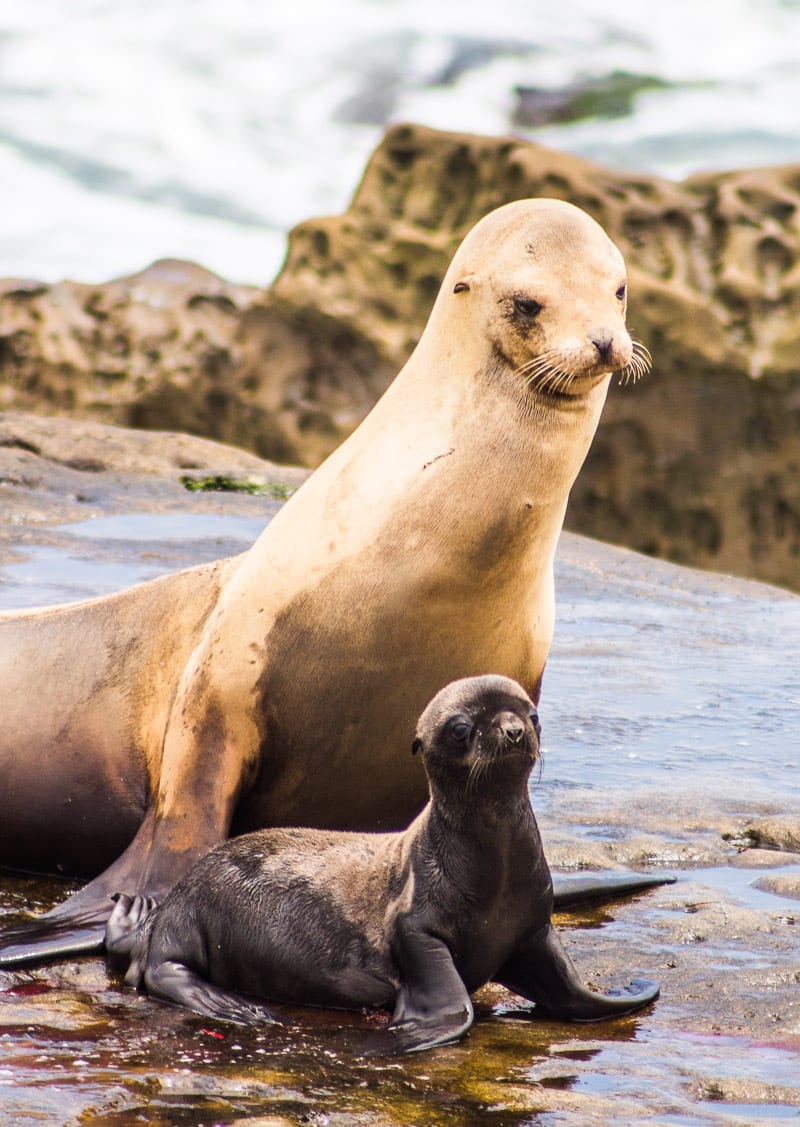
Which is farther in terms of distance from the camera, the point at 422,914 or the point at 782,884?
the point at 782,884

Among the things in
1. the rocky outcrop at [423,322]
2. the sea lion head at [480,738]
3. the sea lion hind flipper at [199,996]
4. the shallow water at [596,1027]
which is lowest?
the sea lion hind flipper at [199,996]

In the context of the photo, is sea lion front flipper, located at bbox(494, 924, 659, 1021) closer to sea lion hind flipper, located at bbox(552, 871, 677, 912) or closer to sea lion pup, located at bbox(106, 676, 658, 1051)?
sea lion pup, located at bbox(106, 676, 658, 1051)

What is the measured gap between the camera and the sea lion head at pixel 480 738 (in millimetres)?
3627

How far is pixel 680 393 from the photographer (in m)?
16.5

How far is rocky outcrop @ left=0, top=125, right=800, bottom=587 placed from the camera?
53.2ft

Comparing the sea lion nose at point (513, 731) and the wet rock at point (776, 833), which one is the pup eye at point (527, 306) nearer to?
the sea lion nose at point (513, 731)

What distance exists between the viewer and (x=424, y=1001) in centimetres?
344

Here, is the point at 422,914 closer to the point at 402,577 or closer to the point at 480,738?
the point at 480,738

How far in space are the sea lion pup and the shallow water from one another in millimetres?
85

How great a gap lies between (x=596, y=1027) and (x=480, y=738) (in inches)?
25.2

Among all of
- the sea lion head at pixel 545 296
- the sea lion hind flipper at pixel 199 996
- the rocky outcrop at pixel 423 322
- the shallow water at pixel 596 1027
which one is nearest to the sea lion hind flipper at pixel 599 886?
the shallow water at pixel 596 1027

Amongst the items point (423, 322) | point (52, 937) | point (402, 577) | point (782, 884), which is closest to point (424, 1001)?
point (52, 937)

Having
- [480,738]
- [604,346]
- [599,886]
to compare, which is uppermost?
[604,346]

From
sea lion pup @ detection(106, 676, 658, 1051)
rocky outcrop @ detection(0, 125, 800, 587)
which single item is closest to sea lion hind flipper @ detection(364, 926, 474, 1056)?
sea lion pup @ detection(106, 676, 658, 1051)
